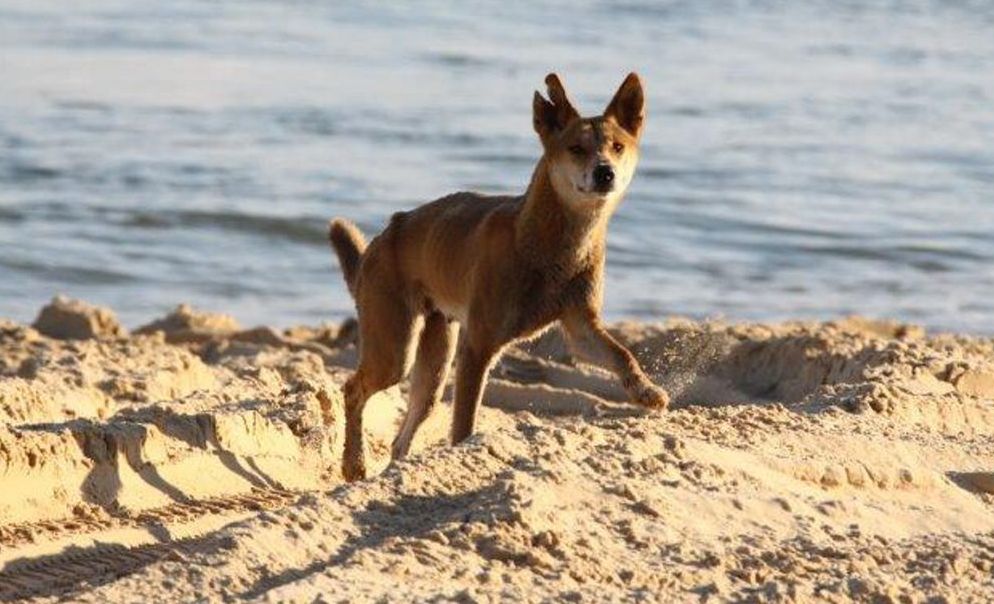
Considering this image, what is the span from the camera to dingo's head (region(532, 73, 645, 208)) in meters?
8.86

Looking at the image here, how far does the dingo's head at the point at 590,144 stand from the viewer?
8859mm

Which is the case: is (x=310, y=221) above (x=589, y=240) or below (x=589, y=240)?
below

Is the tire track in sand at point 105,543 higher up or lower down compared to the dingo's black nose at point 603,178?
lower down

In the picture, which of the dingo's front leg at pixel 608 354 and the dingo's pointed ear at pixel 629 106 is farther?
the dingo's pointed ear at pixel 629 106

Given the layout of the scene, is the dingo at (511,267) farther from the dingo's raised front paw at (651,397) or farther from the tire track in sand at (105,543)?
the tire track in sand at (105,543)

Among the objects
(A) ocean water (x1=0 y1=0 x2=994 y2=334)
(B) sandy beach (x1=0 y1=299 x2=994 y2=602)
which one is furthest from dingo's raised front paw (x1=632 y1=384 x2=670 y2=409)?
(A) ocean water (x1=0 y1=0 x2=994 y2=334)

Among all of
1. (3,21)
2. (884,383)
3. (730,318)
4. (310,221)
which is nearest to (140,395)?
(884,383)

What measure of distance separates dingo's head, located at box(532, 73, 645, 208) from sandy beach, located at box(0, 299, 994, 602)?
94cm

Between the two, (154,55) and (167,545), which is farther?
(154,55)

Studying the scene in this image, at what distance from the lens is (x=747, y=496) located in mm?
7711

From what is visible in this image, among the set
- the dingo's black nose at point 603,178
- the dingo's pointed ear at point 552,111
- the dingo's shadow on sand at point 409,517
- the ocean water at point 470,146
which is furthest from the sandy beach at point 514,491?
the ocean water at point 470,146

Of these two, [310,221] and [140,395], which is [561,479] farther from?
[310,221]

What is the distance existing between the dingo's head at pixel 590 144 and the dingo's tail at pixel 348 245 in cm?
128

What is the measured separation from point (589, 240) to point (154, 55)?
74.8ft
